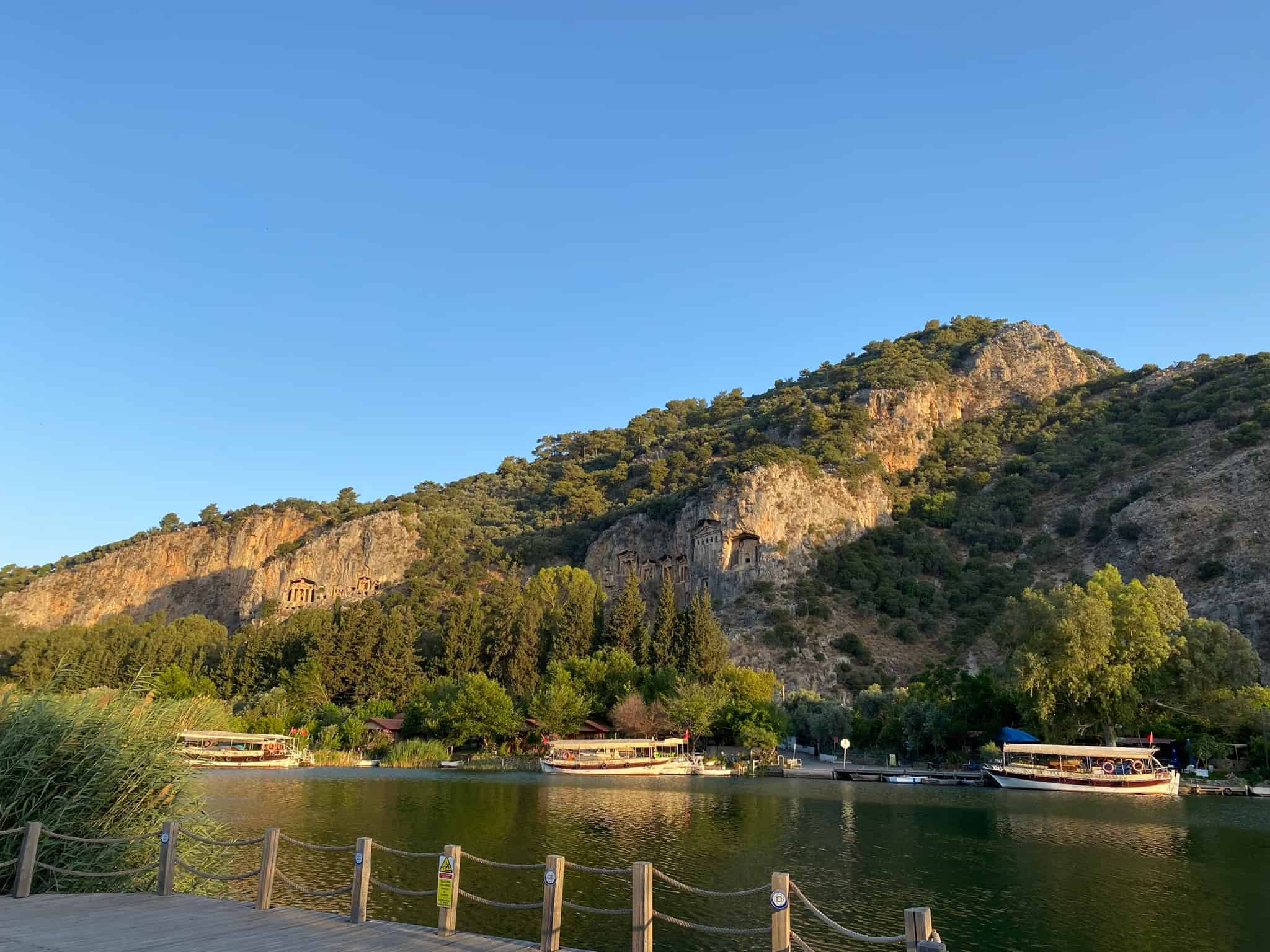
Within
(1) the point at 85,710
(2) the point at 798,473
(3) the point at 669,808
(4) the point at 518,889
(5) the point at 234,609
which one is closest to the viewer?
(1) the point at 85,710

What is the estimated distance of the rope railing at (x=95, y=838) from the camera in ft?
38.9

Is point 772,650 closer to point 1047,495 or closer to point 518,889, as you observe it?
point 1047,495

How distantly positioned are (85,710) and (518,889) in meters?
9.56

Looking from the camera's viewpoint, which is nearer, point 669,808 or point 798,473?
point 669,808

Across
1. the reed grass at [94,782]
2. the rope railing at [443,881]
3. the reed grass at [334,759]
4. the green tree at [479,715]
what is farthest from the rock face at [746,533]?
the rope railing at [443,881]

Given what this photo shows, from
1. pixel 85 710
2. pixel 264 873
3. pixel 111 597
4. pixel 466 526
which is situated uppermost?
pixel 466 526

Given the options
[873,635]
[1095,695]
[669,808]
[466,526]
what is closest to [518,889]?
[669,808]

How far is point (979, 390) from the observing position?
136 metres

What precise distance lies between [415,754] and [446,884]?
5580 centimetres

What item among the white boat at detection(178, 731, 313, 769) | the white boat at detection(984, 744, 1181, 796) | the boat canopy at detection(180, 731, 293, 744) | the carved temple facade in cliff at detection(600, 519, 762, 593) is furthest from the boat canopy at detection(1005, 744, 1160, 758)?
the boat canopy at detection(180, 731, 293, 744)

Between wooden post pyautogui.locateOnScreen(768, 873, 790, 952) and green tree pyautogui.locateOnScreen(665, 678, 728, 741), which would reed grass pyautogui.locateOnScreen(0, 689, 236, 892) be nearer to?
wooden post pyautogui.locateOnScreen(768, 873, 790, 952)

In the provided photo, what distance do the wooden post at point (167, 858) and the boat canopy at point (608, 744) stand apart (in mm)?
47497

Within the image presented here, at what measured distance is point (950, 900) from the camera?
1894cm

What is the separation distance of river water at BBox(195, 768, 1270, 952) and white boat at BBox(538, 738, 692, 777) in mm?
13321
